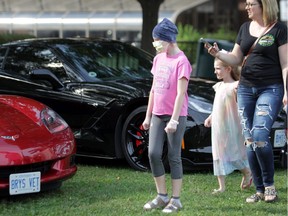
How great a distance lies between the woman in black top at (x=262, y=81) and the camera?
16.0 ft

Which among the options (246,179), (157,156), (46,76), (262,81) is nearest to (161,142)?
(157,156)

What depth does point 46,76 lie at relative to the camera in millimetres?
6695

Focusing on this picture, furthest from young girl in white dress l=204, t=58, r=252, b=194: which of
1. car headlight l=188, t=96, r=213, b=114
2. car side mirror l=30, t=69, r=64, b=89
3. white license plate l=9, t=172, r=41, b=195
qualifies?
car side mirror l=30, t=69, r=64, b=89

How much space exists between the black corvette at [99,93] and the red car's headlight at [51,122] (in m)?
1.14

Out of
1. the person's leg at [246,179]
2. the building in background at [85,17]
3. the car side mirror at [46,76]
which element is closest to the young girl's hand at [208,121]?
the person's leg at [246,179]

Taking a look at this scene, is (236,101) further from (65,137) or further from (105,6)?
(105,6)

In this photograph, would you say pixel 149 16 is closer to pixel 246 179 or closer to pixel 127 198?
pixel 246 179

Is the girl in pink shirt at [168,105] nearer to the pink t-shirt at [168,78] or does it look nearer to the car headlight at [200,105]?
the pink t-shirt at [168,78]

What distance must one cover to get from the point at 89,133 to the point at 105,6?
1721 centimetres

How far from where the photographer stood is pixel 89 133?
6.66 m

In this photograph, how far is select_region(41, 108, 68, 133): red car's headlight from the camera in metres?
5.26

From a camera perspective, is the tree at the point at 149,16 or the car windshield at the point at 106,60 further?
the tree at the point at 149,16

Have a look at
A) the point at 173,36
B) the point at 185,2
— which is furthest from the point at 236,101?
the point at 185,2

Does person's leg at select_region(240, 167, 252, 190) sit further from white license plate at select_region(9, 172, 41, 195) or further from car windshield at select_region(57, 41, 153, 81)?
car windshield at select_region(57, 41, 153, 81)
